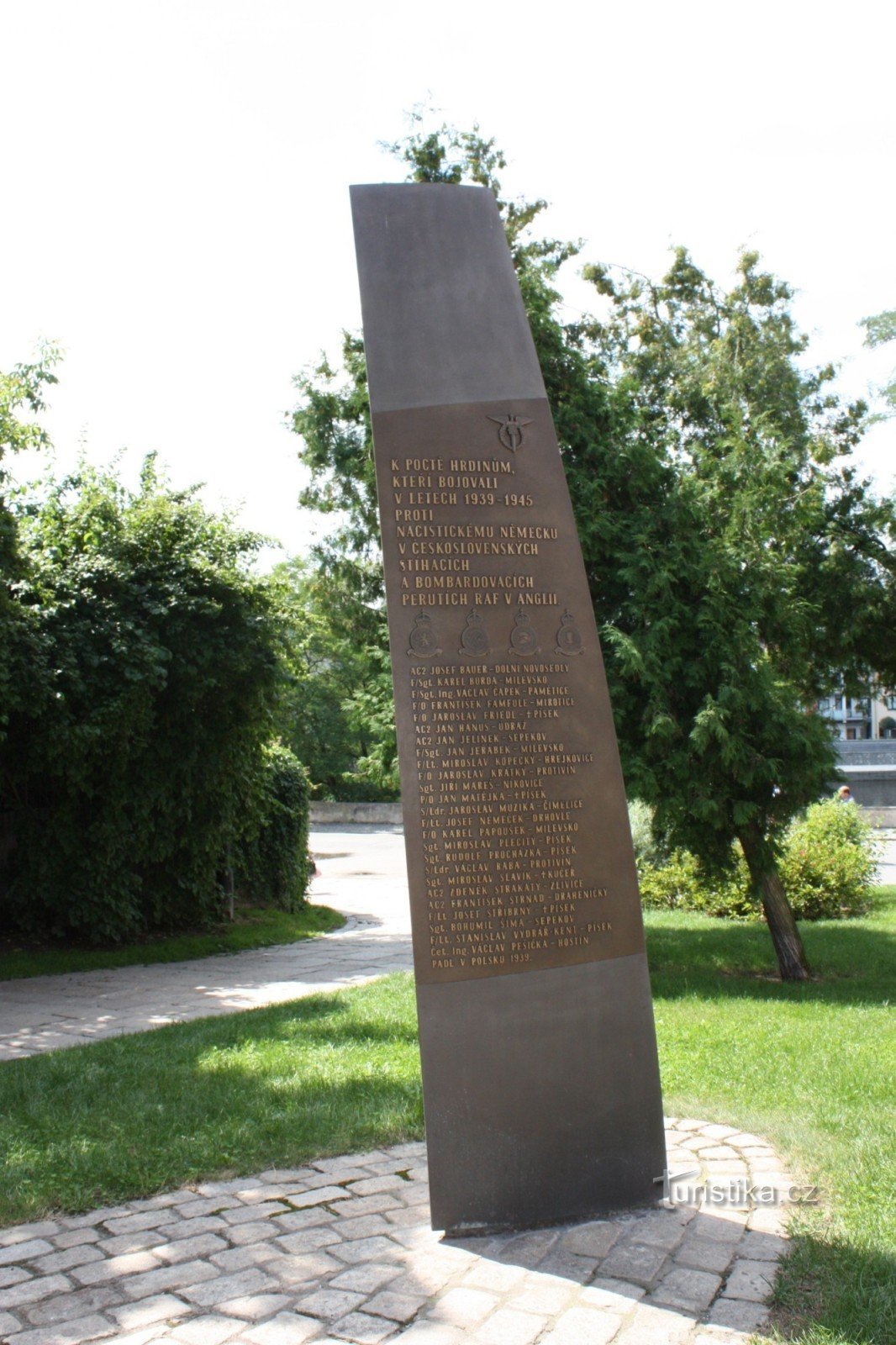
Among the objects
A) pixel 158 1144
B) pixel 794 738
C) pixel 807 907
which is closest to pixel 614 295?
pixel 807 907

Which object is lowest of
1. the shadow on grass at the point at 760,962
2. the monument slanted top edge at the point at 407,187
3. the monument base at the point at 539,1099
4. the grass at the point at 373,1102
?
the shadow on grass at the point at 760,962

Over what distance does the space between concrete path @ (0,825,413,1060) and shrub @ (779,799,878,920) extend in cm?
552

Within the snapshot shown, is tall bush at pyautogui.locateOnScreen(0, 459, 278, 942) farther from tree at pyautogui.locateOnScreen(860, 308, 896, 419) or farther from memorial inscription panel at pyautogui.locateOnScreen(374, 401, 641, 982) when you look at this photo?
tree at pyautogui.locateOnScreen(860, 308, 896, 419)

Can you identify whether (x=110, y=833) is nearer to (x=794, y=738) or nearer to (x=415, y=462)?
(x=794, y=738)

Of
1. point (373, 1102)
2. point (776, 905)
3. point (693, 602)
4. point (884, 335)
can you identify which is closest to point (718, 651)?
point (693, 602)

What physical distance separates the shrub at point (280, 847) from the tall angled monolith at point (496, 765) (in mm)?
10707

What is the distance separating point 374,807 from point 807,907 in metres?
25.1

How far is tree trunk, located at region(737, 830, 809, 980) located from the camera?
10.5 m

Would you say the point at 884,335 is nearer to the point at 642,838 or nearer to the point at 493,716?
the point at 642,838

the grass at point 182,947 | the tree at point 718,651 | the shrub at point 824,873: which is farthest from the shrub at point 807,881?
the grass at point 182,947

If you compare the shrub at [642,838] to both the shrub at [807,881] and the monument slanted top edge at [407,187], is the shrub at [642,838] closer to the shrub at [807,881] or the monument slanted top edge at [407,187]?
the shrub at [807,881]

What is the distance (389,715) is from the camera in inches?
455

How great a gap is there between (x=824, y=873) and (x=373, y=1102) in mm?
11100

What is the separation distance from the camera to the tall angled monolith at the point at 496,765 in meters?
4.47
